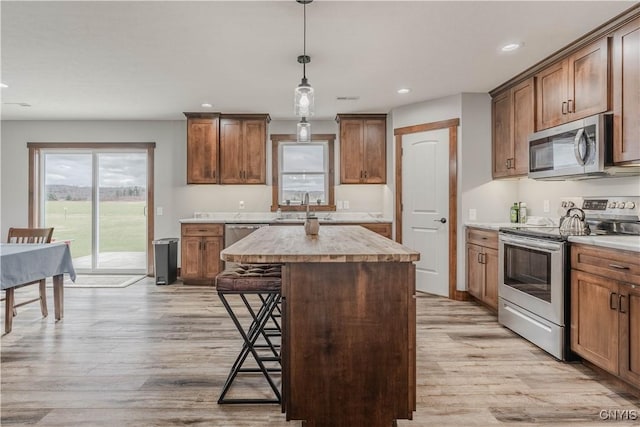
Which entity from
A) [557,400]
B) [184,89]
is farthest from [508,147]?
[184,89]

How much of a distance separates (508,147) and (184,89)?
3.65 m

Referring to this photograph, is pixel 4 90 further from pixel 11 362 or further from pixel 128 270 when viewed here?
pixel 11 362

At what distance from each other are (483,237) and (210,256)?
11.5 ft

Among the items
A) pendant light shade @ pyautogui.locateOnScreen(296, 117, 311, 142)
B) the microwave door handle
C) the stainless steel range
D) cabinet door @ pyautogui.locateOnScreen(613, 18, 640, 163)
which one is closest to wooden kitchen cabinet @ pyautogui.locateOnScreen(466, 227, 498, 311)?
the stainless steel range

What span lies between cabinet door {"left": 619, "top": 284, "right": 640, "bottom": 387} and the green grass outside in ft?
19.3

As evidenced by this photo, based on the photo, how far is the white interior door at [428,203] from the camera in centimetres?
448

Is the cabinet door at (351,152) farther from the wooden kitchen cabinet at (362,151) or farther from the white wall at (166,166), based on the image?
the white wall at (166,166)

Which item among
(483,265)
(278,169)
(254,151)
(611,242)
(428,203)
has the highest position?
(254,151)

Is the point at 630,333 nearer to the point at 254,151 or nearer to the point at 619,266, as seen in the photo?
the point at 619,266

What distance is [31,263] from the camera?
3117 mm

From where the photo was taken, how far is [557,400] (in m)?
2.13

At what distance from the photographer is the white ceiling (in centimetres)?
246

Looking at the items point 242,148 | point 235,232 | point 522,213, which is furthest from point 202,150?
point 522,213

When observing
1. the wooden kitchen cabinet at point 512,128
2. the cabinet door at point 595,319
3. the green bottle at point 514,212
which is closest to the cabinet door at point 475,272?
the green bottle at point 514,212
